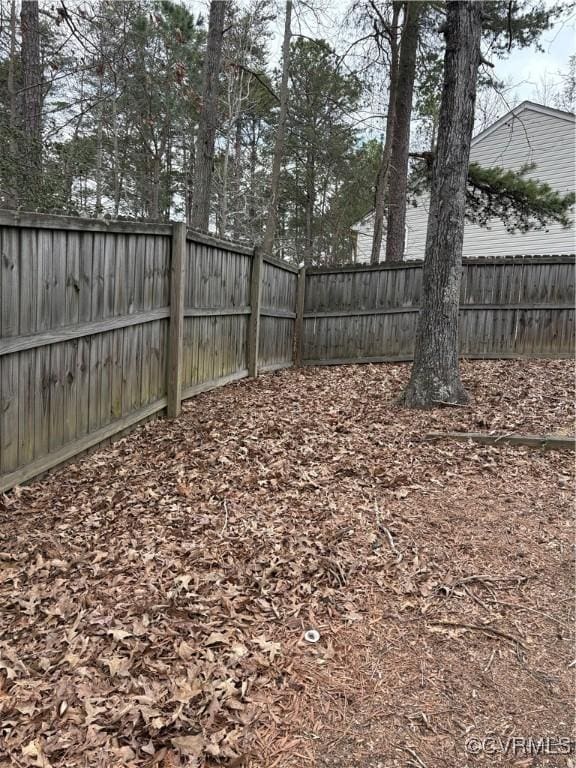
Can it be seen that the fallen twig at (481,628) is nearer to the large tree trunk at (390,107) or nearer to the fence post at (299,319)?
the fence post at (299,319)

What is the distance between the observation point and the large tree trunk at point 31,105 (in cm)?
728

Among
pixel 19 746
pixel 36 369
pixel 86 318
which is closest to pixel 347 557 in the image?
pixel 19 746

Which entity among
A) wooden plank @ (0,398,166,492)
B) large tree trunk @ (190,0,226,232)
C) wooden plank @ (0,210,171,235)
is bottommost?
wooden plank @ (0,398,166,492)

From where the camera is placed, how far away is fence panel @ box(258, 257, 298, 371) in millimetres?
7492

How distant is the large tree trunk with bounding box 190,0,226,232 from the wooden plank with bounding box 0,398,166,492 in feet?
13.3

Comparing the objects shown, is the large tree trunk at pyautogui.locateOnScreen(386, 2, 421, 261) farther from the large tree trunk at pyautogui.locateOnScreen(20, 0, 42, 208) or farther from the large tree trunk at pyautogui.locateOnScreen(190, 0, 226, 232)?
the large tree trunk at pyautogui.locateOnScreen(20, 0, 42, 208)

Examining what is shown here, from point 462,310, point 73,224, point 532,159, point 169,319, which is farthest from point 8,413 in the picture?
point 532,159

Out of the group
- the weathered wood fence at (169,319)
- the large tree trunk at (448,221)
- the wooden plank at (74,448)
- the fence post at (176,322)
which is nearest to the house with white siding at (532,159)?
the weathered wood fence at (169,319)

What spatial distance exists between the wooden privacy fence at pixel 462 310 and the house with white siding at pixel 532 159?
16.8ft

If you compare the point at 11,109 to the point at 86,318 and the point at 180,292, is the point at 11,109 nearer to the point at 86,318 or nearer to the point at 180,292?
the point at 180,292

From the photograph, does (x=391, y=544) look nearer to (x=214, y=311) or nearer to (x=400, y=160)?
(x=214, y=311)

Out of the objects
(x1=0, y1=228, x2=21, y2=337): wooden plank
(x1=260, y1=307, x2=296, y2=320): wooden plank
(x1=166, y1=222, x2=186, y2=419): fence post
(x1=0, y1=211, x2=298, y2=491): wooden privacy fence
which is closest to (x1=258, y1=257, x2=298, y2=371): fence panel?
(x1=260, y1=307, x2=296, y2=320): wooden plank

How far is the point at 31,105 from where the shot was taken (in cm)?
818

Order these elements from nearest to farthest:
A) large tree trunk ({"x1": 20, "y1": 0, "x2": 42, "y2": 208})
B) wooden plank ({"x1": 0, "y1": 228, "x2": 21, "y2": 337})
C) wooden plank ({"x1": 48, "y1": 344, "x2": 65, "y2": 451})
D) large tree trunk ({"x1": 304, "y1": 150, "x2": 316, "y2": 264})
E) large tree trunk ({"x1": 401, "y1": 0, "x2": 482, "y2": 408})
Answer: wooden plank ({"x1": 0, "y1": 228, "x2": 21, "y2": 337}), wooden plank ({"x1": 48, "y1": 344, "x2": 65, "y2": 451}), large tree trunk ({"x1": 401, "y1": 0, "x2": 482, "y2": 408}), large tree trunk ({"x1": 20, "y1": 0, "x2": 42, "y2": 208}), large tree trunk ({"x1": 304, "y1": 150, "x2": 316, "y2": 264})
